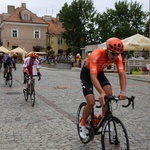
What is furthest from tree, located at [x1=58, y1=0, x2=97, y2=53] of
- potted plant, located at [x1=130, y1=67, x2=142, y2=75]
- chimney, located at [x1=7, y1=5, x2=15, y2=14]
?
potted plant, located at [x1=130, y1=67, x2=142, y2=75]

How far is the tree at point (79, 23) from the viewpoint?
67.0 m

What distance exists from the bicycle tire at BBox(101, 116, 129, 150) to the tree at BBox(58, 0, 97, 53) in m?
62.6

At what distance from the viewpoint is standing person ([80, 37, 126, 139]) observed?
4516mm

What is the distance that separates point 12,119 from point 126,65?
19.8 meters

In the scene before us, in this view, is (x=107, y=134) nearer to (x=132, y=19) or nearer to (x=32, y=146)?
(x=32, y=146)

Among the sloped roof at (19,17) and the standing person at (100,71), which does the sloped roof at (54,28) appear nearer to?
the sloped roof at (19,17)

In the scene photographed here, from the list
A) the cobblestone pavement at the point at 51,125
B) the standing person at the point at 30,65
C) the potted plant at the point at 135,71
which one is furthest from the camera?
the potted plant at the point at 135,71

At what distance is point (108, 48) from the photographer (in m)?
4.59

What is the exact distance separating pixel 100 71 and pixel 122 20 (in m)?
55.7

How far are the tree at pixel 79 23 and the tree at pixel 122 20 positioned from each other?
598 centimetres

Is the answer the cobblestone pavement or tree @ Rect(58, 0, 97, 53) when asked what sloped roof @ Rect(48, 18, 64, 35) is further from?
the cobblestone pavement

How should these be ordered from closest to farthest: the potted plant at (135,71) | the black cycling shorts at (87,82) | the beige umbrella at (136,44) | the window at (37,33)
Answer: the black cycling shorts at (87,82) < the beige umbrella at (136,44) < the potted plant at (135,71) < the window at (37,33)

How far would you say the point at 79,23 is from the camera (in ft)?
222

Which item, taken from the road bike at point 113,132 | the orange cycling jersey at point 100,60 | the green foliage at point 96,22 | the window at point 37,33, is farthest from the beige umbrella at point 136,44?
the window at point 37,33
